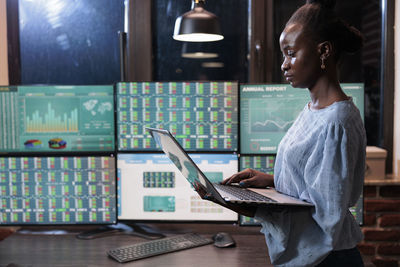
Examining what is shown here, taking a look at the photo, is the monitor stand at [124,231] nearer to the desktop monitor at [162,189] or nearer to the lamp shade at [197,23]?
the desktop monitor at [162,189]

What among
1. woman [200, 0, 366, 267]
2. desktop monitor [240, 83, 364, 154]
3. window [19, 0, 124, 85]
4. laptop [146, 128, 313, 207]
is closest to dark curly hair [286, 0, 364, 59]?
woman [200, 0, 366, 267]

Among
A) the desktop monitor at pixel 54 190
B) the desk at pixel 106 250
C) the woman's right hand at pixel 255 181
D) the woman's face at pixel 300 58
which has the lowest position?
the desk at pixel 106 250

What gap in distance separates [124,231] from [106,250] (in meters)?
0.23

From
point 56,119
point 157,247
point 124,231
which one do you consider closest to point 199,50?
point 56,119

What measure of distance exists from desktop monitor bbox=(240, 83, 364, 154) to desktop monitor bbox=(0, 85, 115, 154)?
24.5 inches

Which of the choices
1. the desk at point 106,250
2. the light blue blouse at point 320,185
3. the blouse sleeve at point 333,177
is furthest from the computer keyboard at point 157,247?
the blouse sleeve at point 333,177

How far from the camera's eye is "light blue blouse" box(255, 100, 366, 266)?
0.96 m

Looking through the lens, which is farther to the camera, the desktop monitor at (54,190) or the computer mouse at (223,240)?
the desktop monitor at (54,190)

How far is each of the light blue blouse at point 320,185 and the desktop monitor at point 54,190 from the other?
0.95 m

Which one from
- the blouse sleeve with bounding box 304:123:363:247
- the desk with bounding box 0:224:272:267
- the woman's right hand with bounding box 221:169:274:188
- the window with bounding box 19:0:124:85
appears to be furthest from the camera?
the window with bounding box 19:0:124:85

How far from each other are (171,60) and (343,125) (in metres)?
1.60

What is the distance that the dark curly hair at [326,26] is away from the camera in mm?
1055

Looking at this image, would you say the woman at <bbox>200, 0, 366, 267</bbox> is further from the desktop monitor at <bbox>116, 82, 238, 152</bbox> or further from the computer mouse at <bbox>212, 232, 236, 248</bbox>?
the desktop monitor at <bbox>116, 82, 238, 152</bbox>

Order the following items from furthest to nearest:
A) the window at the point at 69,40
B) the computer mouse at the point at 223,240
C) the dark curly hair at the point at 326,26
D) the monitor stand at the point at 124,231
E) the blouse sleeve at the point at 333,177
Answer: the window at the point at 69,40
the monitor stand at the point at 124,231
the computer mouse at the point at 223,240
the dark curly hair at the point at 326,26
the blouse sleeve at the point at 333,177
